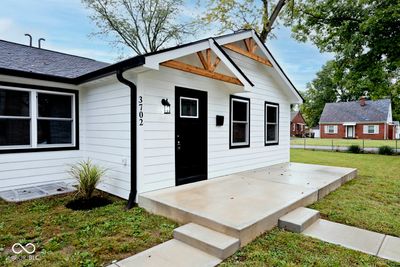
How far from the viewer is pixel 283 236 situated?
11.7 feet

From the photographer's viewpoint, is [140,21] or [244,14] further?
[140,21]

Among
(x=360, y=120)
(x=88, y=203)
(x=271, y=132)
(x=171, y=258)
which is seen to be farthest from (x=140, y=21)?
(x=360, y=120)

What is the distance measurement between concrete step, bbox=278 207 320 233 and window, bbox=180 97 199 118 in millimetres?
3090

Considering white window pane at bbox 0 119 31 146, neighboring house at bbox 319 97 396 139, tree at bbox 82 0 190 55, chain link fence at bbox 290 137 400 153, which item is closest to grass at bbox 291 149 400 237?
white window pane at bbox 0 119 31 146

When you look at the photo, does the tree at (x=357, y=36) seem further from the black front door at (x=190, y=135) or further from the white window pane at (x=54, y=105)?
the white window pane at (x=54, y=105)

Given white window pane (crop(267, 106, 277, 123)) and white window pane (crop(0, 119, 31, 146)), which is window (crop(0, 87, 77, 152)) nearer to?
white window pane (crop(0, 119, 31, 146))

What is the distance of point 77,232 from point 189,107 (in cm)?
351

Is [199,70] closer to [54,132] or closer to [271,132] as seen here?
[54,132]

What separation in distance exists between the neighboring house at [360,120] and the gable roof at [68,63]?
33.9 metres

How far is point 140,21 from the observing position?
1809 centimetres

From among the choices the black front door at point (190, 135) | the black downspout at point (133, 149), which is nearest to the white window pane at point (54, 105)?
the black downspout at point (133, 149)

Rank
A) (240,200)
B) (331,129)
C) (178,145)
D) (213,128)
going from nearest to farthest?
1. (240,200)
2. (178,145)
3. (213,128)
4. (331,129)

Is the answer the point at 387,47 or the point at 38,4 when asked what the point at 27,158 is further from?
the point at 387,47

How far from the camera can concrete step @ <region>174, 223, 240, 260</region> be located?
301 centimetres
